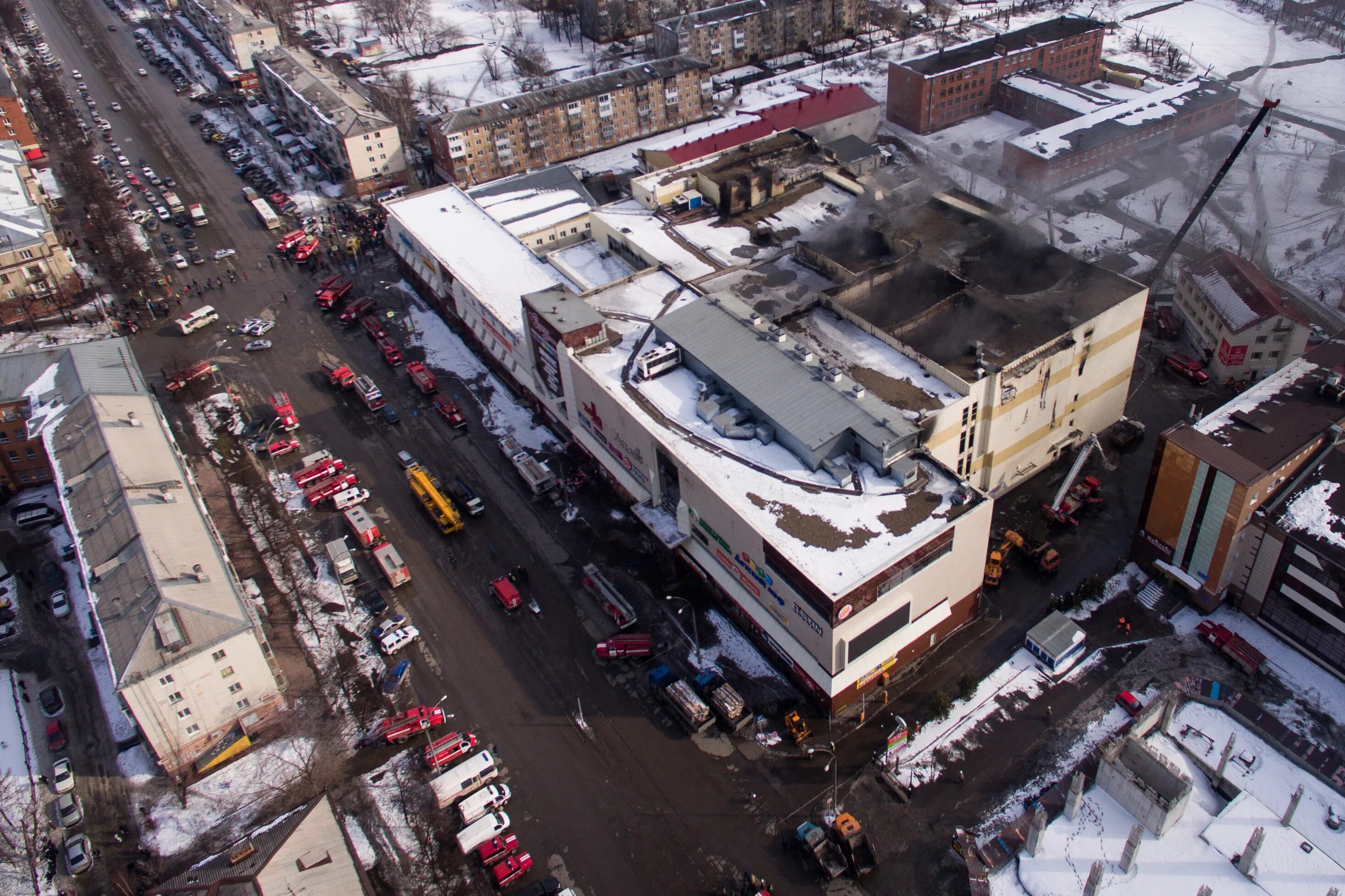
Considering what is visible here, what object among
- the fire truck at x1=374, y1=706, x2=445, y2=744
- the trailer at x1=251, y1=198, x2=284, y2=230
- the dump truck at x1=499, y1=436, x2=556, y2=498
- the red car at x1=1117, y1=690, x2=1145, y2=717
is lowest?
the red car at x1=1117, y1=690, x2=1145, y2=717

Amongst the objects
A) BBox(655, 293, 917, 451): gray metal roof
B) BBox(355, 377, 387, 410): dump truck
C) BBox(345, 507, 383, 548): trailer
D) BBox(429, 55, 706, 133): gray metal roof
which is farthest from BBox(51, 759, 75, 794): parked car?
BBox(429, 55, 706, 133): gray metal roof

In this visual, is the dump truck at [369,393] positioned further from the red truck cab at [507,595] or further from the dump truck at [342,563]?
the red truck cab at [507,595]

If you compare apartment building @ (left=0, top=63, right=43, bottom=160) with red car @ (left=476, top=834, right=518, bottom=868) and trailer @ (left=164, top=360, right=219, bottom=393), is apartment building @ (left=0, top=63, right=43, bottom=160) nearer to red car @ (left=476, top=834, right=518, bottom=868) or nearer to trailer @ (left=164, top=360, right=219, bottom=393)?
trailer @ (left=164, top=360, right=219, bottom=393)

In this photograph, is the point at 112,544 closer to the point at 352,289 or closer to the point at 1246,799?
the point at 352,289

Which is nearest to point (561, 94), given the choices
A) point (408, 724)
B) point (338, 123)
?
point (338, 123)

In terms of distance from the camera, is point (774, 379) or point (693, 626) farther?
point (774, 379)

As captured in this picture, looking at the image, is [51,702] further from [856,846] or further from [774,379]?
[774,379]
